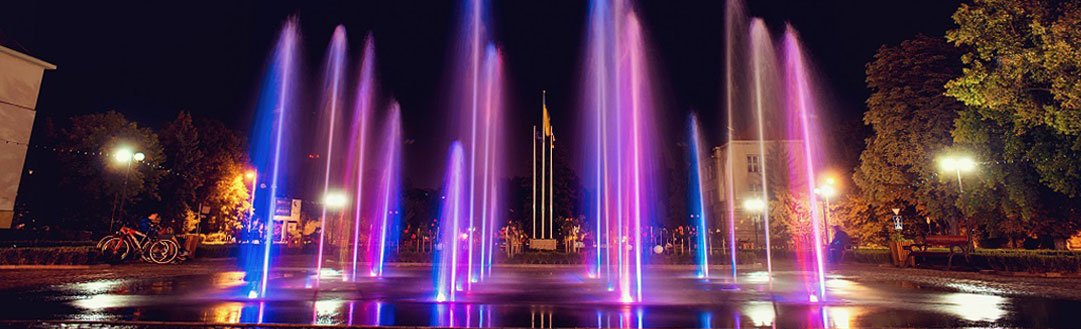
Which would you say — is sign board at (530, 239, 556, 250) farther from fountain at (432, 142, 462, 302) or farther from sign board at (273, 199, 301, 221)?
sign board at (273, 199, 301, 221)

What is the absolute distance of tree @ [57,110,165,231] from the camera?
36312mm

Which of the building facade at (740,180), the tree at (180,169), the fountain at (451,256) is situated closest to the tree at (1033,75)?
the fountain at (451,256)

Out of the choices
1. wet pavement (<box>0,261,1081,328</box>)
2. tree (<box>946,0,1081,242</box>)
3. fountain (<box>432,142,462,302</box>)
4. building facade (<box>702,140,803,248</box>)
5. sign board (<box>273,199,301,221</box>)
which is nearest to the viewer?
wet pavement (<box>0,261,1081,328</box>)

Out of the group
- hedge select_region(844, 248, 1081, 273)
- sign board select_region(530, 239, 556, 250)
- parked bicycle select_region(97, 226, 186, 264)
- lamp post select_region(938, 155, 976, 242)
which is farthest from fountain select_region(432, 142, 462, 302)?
lamp post select_region(938, 155, 976, 242)

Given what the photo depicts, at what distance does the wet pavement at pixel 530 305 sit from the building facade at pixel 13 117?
64.3ft

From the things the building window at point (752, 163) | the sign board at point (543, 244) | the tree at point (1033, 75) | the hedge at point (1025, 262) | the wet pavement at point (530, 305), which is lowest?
the wet pavement at point (530, 305)

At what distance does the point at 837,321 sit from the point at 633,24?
55.3 ft

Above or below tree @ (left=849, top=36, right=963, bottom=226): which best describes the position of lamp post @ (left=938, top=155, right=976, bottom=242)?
below

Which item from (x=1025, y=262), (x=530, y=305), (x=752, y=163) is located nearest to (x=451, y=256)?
(x=530, y=305)

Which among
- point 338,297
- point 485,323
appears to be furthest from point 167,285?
point 485,323

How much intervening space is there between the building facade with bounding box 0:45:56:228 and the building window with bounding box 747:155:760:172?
60322mm

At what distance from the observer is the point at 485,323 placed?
24.3 feet

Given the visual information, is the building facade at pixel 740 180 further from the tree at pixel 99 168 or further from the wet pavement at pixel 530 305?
the tree at pixel 99 168

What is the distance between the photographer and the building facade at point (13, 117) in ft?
91.0
